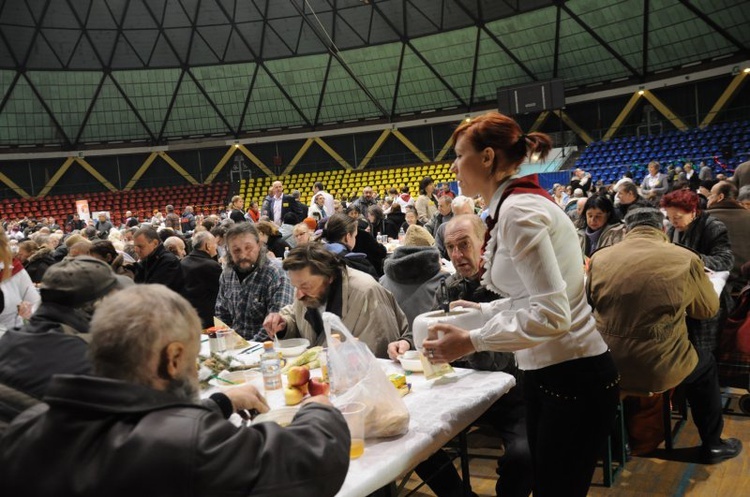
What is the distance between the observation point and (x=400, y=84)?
2522cm

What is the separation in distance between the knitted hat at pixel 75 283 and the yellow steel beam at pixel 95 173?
93.1 ft

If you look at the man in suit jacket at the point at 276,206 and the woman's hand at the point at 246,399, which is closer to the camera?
the woman's hand at the point at 246,399

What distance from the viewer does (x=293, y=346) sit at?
320 cm

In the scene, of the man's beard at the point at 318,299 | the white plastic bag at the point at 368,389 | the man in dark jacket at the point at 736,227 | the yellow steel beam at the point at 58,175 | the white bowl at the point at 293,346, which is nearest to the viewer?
the white plastic bag at the point at 368,389

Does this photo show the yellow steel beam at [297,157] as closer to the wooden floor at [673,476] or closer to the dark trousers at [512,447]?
the wooden floor at [673,476]

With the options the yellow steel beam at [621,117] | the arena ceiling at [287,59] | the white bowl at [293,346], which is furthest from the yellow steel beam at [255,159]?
the white bowl at [293,346]

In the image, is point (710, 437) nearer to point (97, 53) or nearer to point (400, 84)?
point (400, 84)

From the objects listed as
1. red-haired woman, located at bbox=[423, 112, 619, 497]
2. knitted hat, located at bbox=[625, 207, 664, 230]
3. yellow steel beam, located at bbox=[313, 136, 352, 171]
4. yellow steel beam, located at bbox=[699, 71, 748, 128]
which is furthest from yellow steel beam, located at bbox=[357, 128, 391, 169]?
red-haired woman, located at bbox=[423, 112, 619, 497]

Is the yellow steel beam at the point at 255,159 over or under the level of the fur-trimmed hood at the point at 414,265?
over

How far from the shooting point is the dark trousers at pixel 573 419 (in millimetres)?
1860

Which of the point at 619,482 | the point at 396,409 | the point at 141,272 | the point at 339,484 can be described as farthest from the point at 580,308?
the point at 141,272

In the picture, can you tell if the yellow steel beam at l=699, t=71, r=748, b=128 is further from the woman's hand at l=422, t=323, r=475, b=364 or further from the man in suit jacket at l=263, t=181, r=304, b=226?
the woman's hand at l=422, t=323, r=475, b=364

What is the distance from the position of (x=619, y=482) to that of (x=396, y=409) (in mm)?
1927

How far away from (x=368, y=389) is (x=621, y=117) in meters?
23.3
